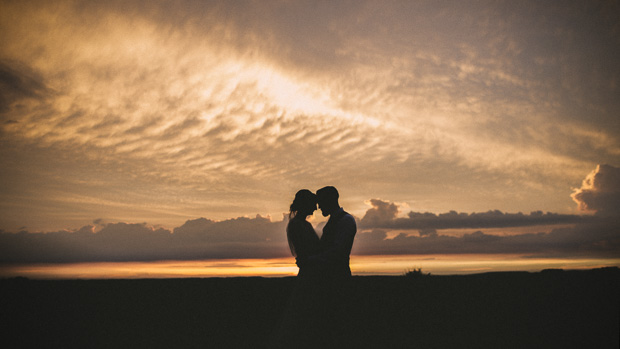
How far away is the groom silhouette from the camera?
6184 millimetres

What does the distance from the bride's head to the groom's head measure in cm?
16

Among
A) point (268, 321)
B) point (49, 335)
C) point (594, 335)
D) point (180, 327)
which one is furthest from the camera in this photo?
point (268, 321)

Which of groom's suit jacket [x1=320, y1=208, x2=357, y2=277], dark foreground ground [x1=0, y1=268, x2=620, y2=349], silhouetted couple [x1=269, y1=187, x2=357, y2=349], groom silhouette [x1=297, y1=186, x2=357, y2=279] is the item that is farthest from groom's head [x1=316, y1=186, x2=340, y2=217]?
dark foreground ground [x1=0, y1=268, x2=620, y2=349]

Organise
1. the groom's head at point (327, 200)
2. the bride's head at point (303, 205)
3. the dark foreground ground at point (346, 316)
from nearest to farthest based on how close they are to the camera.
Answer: the bride's head at point (303, 205) → the groom's head at point (327, 200) → the dark foreground ground at point (346, 316)

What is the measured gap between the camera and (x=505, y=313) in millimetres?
14188

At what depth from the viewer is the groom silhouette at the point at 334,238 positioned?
6.18 m

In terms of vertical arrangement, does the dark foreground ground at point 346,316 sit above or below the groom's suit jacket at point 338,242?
below

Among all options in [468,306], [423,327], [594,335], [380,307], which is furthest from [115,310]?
[594,335]

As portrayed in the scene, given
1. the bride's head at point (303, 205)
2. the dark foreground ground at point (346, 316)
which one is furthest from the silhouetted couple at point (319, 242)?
the dark foreground ground at point (346, 316)

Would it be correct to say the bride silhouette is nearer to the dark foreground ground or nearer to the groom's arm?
the groom's arm

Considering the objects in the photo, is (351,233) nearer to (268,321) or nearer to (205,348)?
(205,348)

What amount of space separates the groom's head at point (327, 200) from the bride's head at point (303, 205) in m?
0.16

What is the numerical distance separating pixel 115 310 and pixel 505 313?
15.0 metres

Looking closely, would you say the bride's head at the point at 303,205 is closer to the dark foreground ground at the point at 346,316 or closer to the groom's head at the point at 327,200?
the groom's head at the point at 327,200
